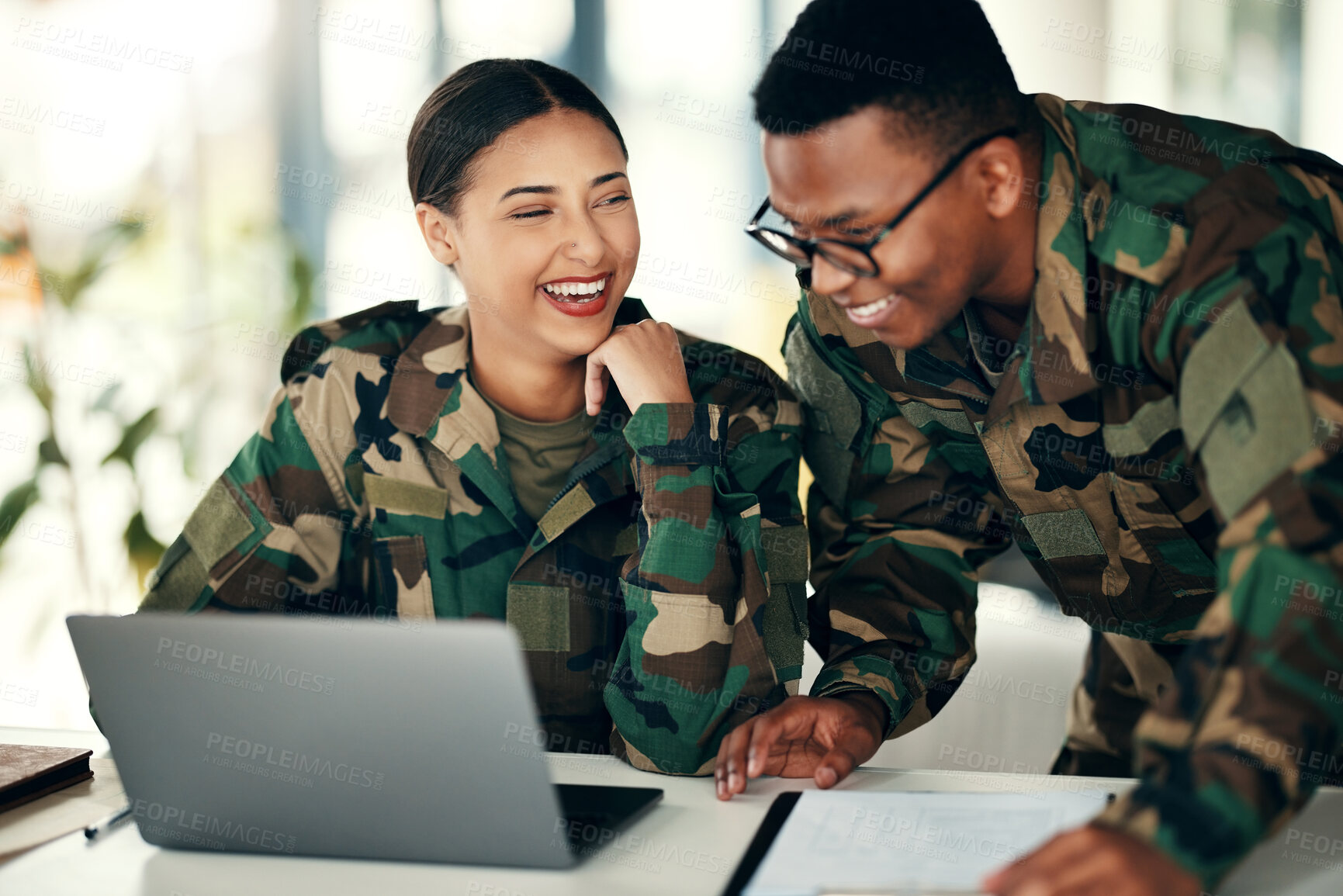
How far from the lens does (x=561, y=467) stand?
1.48 m

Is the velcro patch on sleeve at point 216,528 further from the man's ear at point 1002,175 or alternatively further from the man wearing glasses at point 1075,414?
the man's ear at point 1002,175

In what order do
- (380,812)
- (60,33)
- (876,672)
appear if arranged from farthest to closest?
1. (60,33)
2. (876,672)
3. (380,812)

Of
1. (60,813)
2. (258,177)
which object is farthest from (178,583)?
(258,177)

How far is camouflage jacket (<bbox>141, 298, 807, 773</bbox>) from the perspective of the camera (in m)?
1.38

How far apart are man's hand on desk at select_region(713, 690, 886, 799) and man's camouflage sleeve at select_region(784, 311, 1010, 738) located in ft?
0.40

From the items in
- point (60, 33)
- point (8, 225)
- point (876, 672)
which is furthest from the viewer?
point (60, 33)

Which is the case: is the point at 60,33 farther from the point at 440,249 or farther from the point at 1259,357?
the point at 1259,357

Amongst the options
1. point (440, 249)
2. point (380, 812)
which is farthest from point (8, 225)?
point (380, 812)

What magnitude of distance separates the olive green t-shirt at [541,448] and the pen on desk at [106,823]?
0.63 m

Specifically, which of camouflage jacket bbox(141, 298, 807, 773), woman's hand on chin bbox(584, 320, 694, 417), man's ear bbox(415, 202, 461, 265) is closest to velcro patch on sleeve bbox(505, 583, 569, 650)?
camouflage jacket bbox(141, 298, 807, 773)

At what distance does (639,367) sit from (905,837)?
0.67 m

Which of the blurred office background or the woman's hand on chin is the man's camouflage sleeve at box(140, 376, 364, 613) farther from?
the blurred office background

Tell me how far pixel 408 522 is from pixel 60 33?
2.62 m

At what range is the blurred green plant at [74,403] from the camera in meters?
2.66
